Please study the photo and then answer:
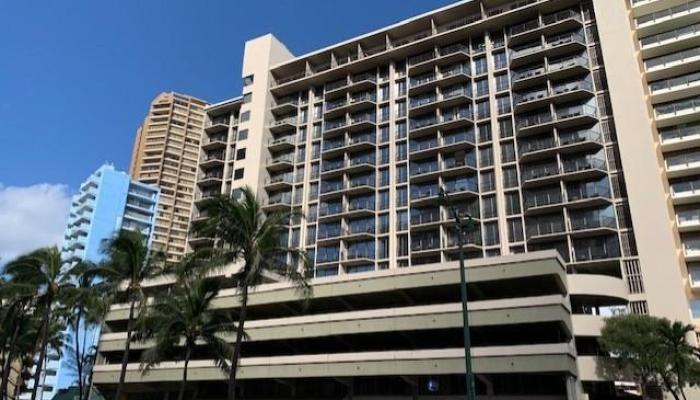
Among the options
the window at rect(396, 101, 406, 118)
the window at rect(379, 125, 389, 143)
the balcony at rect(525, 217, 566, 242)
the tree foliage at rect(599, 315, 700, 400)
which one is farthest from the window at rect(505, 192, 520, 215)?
the tree foliage at rect(599, 315, 700, 400)

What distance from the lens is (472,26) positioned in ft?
197

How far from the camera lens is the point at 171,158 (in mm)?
147500

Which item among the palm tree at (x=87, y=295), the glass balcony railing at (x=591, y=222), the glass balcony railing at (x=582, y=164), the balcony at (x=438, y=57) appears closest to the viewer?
the palm tree at (x=87, y=295)

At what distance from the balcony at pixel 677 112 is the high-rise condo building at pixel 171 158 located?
104698mm

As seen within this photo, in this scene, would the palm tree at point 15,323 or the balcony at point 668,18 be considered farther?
the balcony at point 668,18

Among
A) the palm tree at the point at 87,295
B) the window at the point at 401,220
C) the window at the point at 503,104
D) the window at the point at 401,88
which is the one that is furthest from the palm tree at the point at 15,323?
the window at the point at 503,104

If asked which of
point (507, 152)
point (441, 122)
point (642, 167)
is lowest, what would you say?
point (642, 167)

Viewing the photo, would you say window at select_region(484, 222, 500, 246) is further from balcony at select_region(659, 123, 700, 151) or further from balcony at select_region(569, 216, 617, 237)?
balcony at select_region(659, 123, 700, 151)

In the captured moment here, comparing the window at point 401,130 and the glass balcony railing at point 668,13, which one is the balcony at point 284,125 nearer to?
the window at point 401,130

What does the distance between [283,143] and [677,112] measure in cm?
4132

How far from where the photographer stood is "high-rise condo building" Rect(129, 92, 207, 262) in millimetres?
133625

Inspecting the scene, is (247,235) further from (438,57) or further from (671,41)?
(671,41)

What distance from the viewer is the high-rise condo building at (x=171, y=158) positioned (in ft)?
438

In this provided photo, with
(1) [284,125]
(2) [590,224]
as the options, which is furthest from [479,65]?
(1) [284,125]
